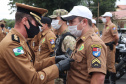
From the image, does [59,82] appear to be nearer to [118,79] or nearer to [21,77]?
[21,77]

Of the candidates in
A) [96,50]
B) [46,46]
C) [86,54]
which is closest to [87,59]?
[86,54]

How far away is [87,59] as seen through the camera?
6.86ft

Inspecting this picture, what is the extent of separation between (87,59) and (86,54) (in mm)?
76

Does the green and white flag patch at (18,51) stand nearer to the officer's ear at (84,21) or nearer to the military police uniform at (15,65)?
the military police uniform at (15,65)

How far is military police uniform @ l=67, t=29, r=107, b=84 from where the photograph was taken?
1973 millimetres

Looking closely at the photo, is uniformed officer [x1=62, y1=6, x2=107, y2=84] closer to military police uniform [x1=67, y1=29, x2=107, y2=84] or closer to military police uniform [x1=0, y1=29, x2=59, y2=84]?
military police uniform [x1=67, y1=29, x2=107, y2=84]

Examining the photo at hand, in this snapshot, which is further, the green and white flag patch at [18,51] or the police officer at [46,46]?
the police officer at [46,46]

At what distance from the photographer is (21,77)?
6.44 ft

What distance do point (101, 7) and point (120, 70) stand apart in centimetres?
2745

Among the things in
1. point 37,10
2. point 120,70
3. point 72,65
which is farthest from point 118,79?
point 37,10

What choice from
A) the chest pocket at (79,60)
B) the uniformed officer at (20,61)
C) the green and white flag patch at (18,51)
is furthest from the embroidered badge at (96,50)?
the green and white flag patch at (18,51)

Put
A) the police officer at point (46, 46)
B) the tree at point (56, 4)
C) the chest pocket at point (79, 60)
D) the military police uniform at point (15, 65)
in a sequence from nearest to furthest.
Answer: the military police uniform at point (15, 65)
the chest pocket at point (79, 60)
the police officer at point (46, 46)
the tree at point (56, 4)

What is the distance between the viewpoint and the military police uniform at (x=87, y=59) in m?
1.97

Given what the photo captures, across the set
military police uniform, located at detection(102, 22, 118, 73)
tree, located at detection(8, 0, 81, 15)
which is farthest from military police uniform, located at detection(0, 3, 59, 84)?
tree, located at detection(8, 0, 81, 15)
